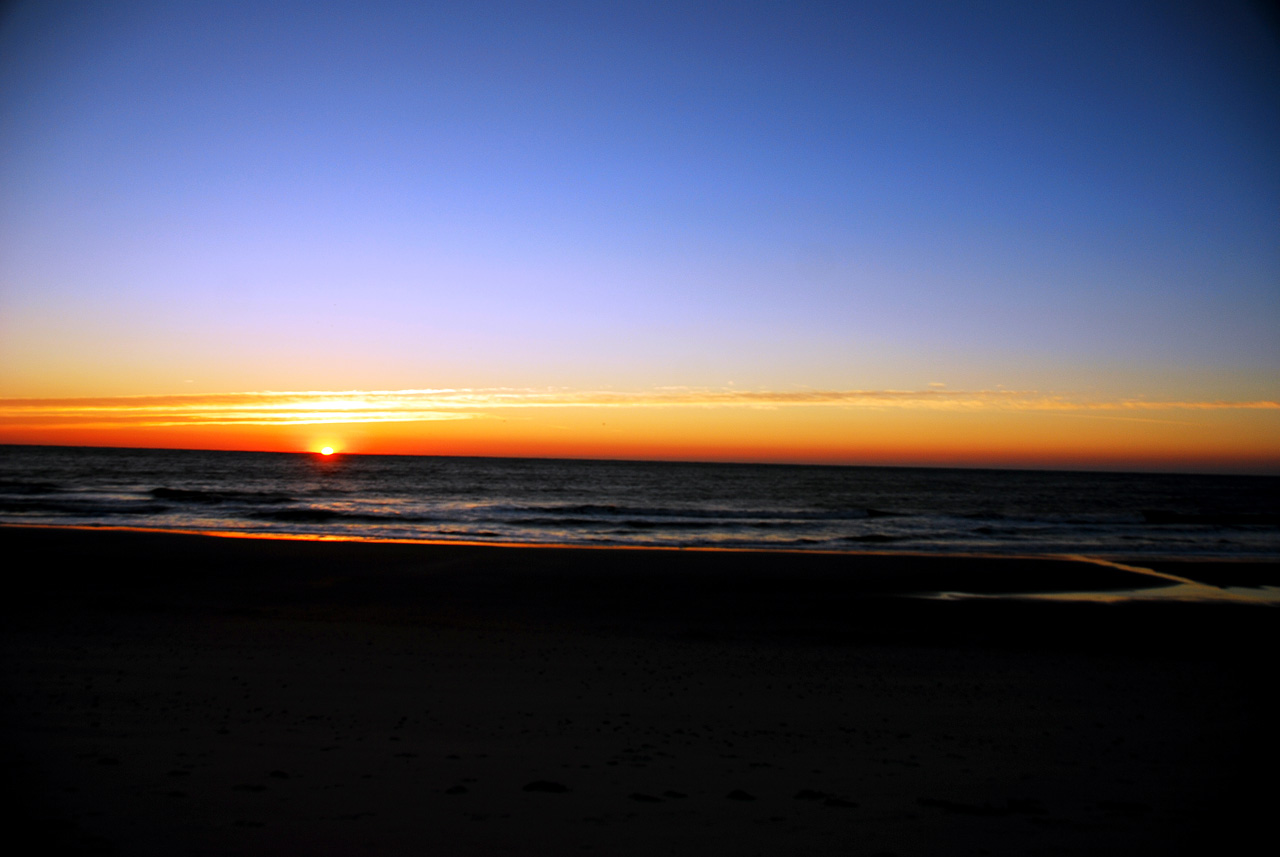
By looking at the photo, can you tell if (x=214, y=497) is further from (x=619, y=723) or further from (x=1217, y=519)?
(x=1217, y=519)

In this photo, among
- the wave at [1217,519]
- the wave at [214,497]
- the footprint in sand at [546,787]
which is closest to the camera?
the footprint in sand at [546,787]

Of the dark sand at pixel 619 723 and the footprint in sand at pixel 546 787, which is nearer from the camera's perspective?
the dark sand at pixel 619 723

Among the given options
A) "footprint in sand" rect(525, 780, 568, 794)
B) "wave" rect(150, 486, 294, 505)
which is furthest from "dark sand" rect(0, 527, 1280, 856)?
"wave" rect(150, 486, 294, 505)

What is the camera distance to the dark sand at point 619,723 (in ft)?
16.0

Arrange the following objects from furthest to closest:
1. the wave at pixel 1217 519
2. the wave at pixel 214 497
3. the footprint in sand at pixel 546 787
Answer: the wave at pixel 214 497, the wave at pixel 1217 519, the footprint in sand at pixel 546 787

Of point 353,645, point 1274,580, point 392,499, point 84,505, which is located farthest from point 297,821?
point 392,499

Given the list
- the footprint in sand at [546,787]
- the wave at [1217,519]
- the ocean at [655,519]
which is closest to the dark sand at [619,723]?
the footprint in sand at [546,787]

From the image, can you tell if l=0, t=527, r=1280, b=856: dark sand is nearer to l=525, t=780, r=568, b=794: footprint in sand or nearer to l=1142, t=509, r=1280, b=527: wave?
l=525, t=780, r=568, b=794: footprint in sand

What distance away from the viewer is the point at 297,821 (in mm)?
4789

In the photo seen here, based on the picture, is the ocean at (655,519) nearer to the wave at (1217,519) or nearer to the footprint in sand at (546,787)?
the wave at (1217,519)

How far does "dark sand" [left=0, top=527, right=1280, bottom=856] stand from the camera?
192 inches

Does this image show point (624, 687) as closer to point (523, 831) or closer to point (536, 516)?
point (523, 831)

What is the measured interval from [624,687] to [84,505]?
3813cm

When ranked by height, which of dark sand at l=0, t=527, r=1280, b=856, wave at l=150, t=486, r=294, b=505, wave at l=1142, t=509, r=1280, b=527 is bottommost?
wave at l=150, t=486, r=294, b=505
